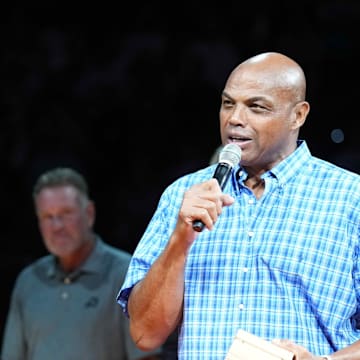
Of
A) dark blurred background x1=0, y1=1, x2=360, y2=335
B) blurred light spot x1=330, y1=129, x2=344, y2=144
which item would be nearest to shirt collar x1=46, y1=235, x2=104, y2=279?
dark blurred background x1=0, y1=1, x2=360, y2=335

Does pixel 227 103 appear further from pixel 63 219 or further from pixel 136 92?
pixel 136 92

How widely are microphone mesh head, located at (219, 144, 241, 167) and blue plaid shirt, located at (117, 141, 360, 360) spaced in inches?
7.3

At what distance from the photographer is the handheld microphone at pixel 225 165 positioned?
175cm

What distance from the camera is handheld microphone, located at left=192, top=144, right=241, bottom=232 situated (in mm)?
1748

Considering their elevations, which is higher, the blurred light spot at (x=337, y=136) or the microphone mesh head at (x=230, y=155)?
the blurred light spot at (x=337, y=136)

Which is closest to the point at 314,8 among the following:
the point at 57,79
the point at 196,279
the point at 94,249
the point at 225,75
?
the point at 225,75

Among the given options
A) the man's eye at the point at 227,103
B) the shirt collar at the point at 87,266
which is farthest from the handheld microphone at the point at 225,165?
the shirt collar at the point at 87,266

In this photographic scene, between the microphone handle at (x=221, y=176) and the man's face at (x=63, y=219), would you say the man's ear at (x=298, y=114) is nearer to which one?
the microphone handle at (x=221, y=176)

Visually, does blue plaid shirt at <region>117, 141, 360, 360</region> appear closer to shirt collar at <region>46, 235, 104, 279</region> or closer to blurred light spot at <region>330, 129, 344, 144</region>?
shirt collar at <region>46, 235, 104, 279</region>

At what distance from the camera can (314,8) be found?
4.44 m

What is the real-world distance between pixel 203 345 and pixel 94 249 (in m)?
1.67

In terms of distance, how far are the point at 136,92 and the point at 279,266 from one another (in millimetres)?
2768

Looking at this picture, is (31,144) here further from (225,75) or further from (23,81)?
(225,75)

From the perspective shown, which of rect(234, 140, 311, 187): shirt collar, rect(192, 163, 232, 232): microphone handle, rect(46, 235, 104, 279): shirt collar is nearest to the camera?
rect(192, 163, 232, 232): microphone handle
